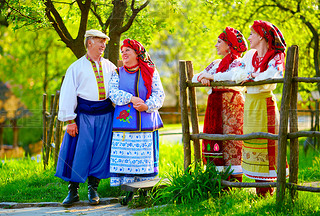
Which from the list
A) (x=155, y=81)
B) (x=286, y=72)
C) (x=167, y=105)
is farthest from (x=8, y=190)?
(x=167, y=105)

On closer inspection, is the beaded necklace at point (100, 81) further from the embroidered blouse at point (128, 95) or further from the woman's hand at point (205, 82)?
the woman's hand at point (205, 82)

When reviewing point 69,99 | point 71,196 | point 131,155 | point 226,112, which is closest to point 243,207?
A: point 226,112

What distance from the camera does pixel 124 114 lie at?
4.32 m

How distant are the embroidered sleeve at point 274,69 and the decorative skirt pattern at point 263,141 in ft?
0.69

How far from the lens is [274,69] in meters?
3.58

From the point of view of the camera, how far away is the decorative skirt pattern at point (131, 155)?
4.27 m

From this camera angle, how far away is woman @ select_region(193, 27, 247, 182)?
4.05 metres

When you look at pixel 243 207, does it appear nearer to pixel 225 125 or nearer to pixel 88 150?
pixel 225 125

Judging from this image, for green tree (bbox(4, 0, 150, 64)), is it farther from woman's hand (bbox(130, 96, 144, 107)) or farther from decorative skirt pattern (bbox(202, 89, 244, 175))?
decorative skirt pattern (bbox(202, 89, 244, 175))

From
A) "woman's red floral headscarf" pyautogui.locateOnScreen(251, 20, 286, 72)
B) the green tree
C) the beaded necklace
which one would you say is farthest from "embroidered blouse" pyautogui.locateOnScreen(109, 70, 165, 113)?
the green tree

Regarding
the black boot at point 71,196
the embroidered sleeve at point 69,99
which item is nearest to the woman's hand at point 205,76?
the embroidered sleeve at point 69,99

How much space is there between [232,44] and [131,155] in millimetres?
1632

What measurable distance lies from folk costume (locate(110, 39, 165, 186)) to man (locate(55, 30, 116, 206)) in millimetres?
225

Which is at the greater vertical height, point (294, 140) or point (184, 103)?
point (184, 103)
